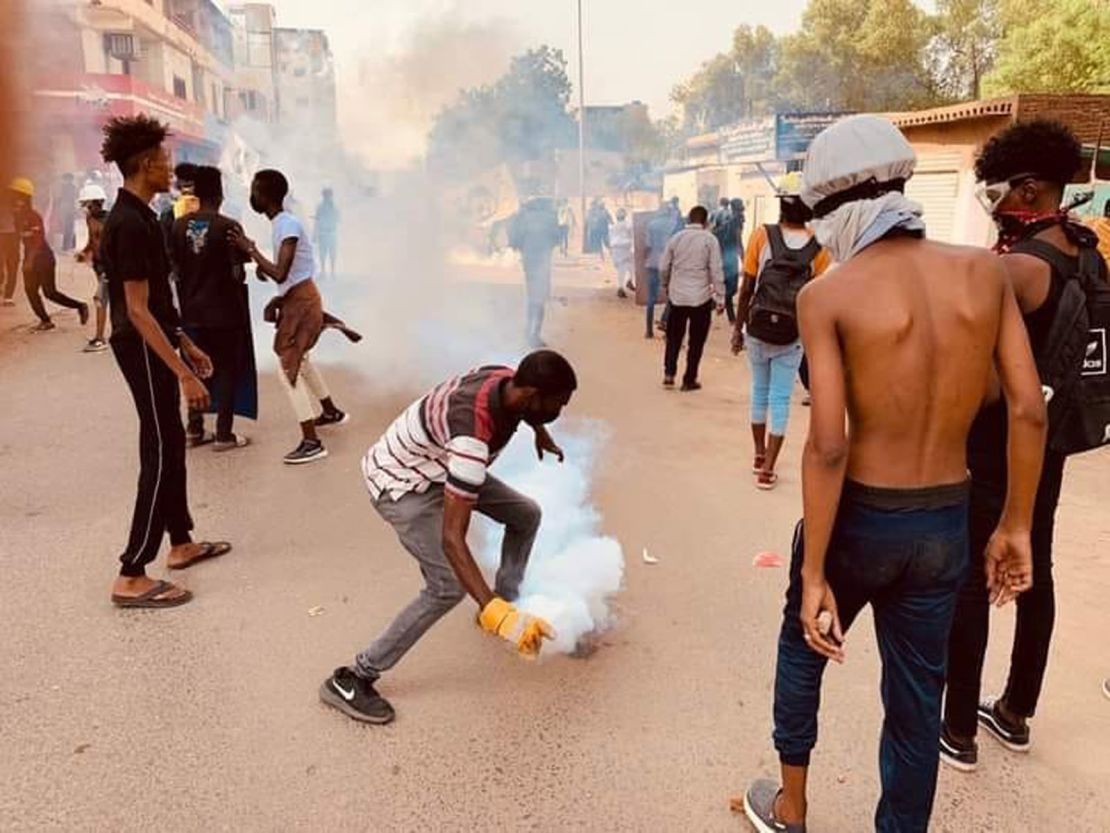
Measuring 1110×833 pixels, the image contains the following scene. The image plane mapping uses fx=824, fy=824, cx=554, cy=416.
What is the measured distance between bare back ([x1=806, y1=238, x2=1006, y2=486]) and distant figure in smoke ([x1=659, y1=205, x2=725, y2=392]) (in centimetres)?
527

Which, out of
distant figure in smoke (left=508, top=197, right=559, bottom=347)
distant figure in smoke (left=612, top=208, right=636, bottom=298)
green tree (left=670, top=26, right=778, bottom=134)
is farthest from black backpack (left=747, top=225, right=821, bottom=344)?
green tree (left=670, top=26, right=778, bottom=134)

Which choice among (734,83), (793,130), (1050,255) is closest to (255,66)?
(793,130)

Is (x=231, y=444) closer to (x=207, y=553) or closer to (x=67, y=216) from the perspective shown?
(x=207, y=553)

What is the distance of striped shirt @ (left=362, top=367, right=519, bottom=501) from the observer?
2.31 m

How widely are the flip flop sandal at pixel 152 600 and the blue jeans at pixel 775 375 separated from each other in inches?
124

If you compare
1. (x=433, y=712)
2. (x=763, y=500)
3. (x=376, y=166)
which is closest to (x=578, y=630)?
(x=433, y=712)

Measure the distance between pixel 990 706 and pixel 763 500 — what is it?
6.66 feet

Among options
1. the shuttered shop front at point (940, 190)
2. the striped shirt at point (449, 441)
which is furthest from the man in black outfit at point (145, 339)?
the shuttered shop front at point (940, 190)

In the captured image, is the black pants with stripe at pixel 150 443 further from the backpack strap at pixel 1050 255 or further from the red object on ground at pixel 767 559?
the backpack strap at pixel 1050 255

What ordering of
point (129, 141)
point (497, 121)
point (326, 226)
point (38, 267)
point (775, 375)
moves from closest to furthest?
point (129, 141)
point (775, 375)
point (38, 267)
point (497, 121)
point (326, 226)

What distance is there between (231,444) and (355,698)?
3.17m

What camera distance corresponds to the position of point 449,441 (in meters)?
2.45

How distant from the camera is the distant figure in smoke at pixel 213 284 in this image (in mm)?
4980

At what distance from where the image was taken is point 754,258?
501cm
